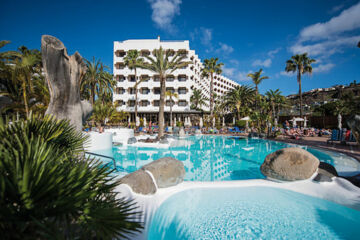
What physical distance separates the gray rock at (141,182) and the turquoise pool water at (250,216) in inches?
20.7

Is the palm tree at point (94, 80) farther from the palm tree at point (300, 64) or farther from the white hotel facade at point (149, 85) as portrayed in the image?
the palm tree at point (300, 64)

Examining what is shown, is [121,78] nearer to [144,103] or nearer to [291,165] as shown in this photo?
[144,103]

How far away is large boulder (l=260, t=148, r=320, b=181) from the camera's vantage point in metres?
4.57

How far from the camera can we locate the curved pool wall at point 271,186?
3.64 meters

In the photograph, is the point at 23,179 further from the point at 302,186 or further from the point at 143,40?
the point at 143,40

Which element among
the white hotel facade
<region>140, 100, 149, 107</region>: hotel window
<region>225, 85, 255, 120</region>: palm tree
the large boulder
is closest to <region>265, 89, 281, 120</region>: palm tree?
<region>225, 85, 255, 120</region>: palm tree

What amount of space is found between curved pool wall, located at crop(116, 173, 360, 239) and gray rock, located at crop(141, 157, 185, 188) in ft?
0.51

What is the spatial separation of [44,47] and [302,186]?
23.2 feet

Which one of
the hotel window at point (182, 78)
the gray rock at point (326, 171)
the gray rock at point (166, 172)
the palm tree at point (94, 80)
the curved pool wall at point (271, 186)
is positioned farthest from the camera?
the hotel window at point (182, 78)

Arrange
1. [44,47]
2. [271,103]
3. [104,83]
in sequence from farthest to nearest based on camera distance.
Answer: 1. [271,103]
2. [104,83]
3. [44,47]

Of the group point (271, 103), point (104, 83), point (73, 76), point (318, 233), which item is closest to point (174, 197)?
point (318, 233)

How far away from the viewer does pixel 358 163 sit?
7199 millimetres

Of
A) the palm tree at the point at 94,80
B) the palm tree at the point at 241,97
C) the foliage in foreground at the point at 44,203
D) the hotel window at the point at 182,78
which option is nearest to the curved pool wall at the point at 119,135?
the palm tree at the point at 94,80

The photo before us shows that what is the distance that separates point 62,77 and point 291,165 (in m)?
6.32
